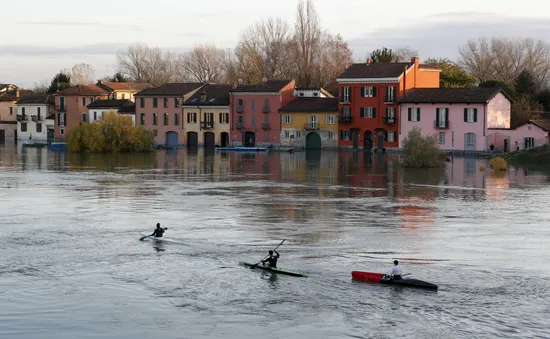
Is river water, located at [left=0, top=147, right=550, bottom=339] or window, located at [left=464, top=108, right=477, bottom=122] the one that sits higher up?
window, located at [left=464, top=108, right=477, bottom=122]

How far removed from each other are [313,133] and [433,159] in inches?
1192

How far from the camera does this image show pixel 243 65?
12138 centimetres

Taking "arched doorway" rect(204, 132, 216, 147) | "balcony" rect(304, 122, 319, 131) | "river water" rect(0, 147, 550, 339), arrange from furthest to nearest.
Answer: "arched doorway" rect(204, 132, 216, 147)
"balcony" rect(304, 122, 319, 131)
"river water" rect(0, 147, 550, 339)

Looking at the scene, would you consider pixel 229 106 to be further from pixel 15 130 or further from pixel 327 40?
pixel 15 130

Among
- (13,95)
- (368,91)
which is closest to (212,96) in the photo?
(368,91)

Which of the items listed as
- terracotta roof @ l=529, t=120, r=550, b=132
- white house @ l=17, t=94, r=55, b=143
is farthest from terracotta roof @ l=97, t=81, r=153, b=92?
terracotta roof @ l=529, t=120, r=550, b=132

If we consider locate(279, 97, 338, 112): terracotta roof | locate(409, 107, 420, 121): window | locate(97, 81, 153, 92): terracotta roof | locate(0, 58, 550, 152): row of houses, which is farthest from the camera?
locate(97, 81, 153, 92): terracotta roof

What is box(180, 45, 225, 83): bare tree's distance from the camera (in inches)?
5546

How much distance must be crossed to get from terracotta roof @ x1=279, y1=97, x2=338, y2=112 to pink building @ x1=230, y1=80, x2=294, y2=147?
107 cm

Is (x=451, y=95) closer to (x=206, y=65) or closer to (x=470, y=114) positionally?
(x=470, y=114)

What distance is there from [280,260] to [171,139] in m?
79.6

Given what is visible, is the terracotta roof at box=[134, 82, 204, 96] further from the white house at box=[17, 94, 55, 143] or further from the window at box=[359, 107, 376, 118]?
the window at box=[359, 107, 376, 118]

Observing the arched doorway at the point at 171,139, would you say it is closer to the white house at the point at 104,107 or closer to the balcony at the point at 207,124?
the balcony at the point at 207,124

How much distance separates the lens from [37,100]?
124188 millimetres
